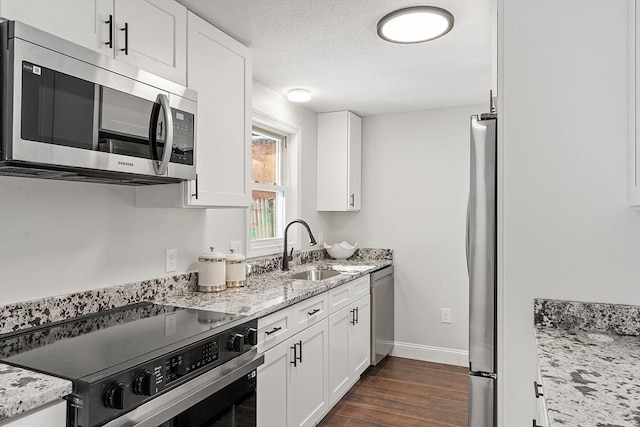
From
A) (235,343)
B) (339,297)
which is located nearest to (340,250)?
(339,297)

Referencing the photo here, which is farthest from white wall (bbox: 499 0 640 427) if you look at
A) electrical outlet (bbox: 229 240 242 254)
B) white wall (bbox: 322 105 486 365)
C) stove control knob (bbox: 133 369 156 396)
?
white wall (bbox: 322 105 486 365)

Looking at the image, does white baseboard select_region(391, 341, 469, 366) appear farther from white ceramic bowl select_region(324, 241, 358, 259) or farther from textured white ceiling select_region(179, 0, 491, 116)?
textured white ceiling select_region(179, 0, 491, 116)

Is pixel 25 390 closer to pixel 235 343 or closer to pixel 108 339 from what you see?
pixel 108 339

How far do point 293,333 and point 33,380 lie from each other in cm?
135

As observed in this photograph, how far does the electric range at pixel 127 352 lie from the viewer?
1131 mm

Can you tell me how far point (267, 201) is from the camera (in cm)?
350

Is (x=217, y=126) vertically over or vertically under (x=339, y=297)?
over

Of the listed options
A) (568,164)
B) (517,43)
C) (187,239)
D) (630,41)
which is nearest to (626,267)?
(568,164)

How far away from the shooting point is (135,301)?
6.57 feet

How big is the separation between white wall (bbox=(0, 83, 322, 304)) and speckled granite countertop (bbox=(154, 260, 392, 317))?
0.26 m

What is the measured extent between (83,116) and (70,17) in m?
0.35

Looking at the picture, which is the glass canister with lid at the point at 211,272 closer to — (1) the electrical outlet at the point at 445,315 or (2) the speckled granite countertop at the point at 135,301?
(2) the speckled granite countertop at the point at 135,301

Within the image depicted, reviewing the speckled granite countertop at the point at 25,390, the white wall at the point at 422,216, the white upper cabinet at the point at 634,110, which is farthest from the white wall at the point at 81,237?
the white wall at the point at 422,216

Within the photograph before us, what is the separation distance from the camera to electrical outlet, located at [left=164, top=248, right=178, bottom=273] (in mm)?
2232
